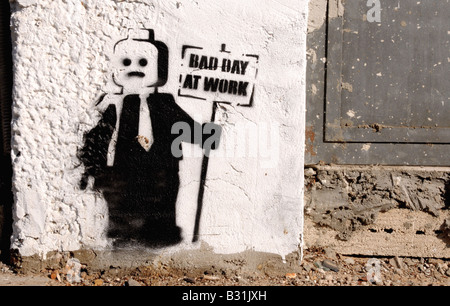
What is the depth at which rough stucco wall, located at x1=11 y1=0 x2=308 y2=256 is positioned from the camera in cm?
247

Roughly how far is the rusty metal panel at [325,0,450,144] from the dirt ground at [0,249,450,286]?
88 centimetres

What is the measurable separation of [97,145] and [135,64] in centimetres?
57

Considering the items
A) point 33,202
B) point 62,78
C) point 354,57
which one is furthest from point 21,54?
point 354,57

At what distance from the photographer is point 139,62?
2512mm

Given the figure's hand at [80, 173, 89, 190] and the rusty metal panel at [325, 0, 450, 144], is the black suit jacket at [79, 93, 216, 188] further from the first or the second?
the rusty metal panel at [325, 0, 450, 144]

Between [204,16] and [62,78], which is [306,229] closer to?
[204,16]

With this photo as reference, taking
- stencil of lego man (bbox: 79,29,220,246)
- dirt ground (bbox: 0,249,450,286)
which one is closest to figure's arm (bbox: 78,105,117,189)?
stencil of lego man (bbox: 79,29,220,246)

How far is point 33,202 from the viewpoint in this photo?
251cm

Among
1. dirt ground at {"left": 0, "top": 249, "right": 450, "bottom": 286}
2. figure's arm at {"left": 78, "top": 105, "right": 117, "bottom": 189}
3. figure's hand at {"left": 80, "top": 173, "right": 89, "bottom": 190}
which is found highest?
figure's arm at {"left": 78, "top": 105, "right": 117, "bottom": 189}
